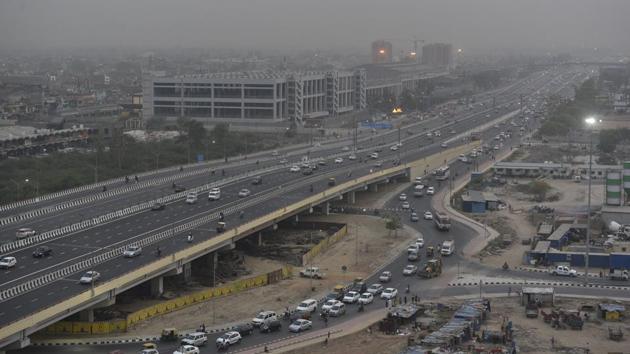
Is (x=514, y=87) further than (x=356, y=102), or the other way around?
(x=514, y=87)

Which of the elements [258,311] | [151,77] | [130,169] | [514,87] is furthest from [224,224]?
[514,87]

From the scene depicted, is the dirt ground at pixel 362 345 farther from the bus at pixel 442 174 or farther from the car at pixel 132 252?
the bus at pixel 442 174

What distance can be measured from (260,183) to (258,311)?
9.29 m

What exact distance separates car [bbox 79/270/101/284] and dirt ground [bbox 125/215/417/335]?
81cm

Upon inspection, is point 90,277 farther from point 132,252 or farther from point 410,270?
point 410,270

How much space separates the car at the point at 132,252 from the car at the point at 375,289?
11.2 ft

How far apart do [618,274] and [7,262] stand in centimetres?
915

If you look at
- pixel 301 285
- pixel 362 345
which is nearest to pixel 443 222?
pixel 301 285

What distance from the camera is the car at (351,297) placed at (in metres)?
13.6

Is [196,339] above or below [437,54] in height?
below

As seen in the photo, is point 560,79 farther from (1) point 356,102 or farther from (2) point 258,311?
(2) point 258,311

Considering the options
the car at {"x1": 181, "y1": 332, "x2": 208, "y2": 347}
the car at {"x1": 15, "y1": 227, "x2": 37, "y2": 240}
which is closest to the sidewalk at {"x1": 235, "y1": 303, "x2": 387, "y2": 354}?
the car at {"x1": 181, "y1": 332, "x2": 208, "y2": 347}

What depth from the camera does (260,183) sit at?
2228cm

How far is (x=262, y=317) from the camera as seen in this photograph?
12375 mm
